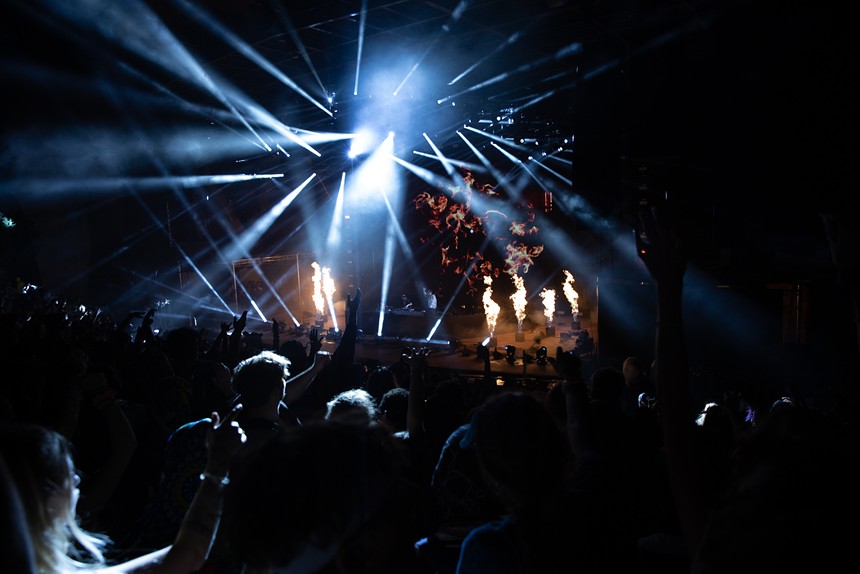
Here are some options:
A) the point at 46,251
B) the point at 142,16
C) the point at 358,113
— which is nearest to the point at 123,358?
the point at 142,16

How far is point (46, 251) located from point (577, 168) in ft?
50.8

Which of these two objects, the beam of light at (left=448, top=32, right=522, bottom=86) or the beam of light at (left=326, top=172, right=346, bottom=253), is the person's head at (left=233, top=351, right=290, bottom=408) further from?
the beam of light at (left=326, top=172, right=346, bottom=253)

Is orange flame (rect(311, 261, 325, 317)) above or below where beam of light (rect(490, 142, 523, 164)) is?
below

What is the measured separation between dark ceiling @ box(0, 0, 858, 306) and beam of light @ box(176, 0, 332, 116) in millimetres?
59

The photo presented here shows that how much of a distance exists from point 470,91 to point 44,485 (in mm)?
11957

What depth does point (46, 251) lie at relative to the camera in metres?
14.3

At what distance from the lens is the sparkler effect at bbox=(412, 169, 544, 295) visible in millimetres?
19906

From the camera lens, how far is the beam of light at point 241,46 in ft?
28.9

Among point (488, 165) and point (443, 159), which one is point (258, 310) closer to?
point (443, 159)

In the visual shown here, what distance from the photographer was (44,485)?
48.0 inches

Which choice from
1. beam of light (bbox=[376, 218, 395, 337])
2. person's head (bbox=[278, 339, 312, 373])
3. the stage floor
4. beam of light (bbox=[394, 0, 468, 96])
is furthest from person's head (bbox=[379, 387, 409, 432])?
beam of light (bbox=[376, 218, 395, 337])

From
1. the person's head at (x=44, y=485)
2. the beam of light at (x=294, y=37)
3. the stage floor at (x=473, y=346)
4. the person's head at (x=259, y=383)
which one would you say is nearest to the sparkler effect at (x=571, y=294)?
the stage floor at (x=473, y=346)

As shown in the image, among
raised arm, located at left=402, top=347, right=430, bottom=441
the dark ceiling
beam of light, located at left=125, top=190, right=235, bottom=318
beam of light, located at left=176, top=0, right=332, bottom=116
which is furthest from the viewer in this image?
beam of light, located at left=125, top=190, right=235, bottom=318

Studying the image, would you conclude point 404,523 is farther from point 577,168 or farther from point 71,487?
point 577,168
